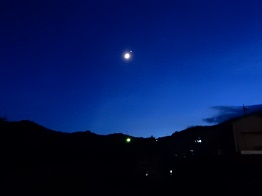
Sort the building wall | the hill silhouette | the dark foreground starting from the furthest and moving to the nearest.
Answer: the building wall, the hill silhouette, the dark foreground

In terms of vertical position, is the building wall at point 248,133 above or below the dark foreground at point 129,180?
above

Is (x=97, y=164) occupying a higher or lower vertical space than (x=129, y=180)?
higher

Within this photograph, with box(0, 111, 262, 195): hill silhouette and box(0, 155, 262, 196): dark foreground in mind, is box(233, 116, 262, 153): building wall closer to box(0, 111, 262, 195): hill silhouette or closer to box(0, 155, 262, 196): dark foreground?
box(0, 111, 262, 195): hill silhouette

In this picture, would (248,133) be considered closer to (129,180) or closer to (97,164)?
(129,180)

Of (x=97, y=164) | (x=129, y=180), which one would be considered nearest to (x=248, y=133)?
(x=129, y=180)

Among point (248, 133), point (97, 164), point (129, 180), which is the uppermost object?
point (248, 133)

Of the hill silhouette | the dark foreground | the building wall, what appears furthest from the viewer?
the building wall

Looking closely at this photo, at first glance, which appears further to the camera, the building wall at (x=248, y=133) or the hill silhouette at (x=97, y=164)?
the building wall at (x=248, y=133)

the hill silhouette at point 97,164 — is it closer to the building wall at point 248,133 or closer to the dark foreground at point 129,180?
the dark foreground at point 129,180

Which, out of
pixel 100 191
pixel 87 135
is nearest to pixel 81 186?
pixel 100 191

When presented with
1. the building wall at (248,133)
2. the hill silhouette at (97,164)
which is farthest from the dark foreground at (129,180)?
the building wall at (248,133)

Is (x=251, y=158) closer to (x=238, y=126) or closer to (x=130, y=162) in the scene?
(x=238, y=126)

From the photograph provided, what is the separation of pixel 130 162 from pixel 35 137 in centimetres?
1071

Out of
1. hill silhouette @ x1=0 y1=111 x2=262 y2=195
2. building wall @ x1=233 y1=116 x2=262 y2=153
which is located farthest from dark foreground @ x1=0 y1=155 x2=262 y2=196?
building wall @ x1=233 y1=116 x2=262 y2=153
